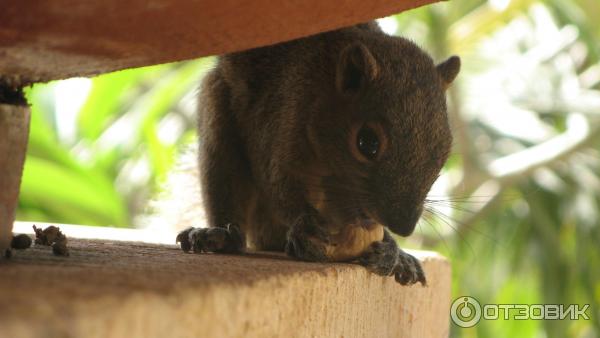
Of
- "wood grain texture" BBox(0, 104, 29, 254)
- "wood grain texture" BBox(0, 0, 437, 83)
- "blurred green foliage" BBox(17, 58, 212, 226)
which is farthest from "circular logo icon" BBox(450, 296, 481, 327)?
"wood grain texture" BBox(0, 104, 29, 254)

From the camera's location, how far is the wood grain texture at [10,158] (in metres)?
1.19

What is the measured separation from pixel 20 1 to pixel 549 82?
3488mm

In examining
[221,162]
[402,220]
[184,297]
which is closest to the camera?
[184,297]

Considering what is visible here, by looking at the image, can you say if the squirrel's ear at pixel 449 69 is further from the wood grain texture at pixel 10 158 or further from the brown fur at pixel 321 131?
the wood grain texture at pixel 10 158

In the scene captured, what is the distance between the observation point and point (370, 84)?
1837 millimetres

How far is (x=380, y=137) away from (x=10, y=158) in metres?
0.76

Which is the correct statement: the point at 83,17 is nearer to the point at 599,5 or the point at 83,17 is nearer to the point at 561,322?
the point at 561,322

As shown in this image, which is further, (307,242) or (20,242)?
(307,242)

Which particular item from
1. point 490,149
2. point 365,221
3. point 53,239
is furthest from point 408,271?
point 490,149

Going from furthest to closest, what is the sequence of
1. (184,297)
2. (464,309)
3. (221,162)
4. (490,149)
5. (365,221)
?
(490,149) < (464,309) < (221,162) < (365,221) < (184,297)

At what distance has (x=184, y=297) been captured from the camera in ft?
2.85

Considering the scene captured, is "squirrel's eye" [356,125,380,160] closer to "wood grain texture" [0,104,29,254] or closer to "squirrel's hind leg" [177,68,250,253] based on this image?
"squirrel's hind leg" [177,68,250,253]

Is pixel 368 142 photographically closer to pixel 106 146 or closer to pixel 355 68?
pixel 355 68

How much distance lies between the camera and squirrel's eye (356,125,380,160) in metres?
1.75
